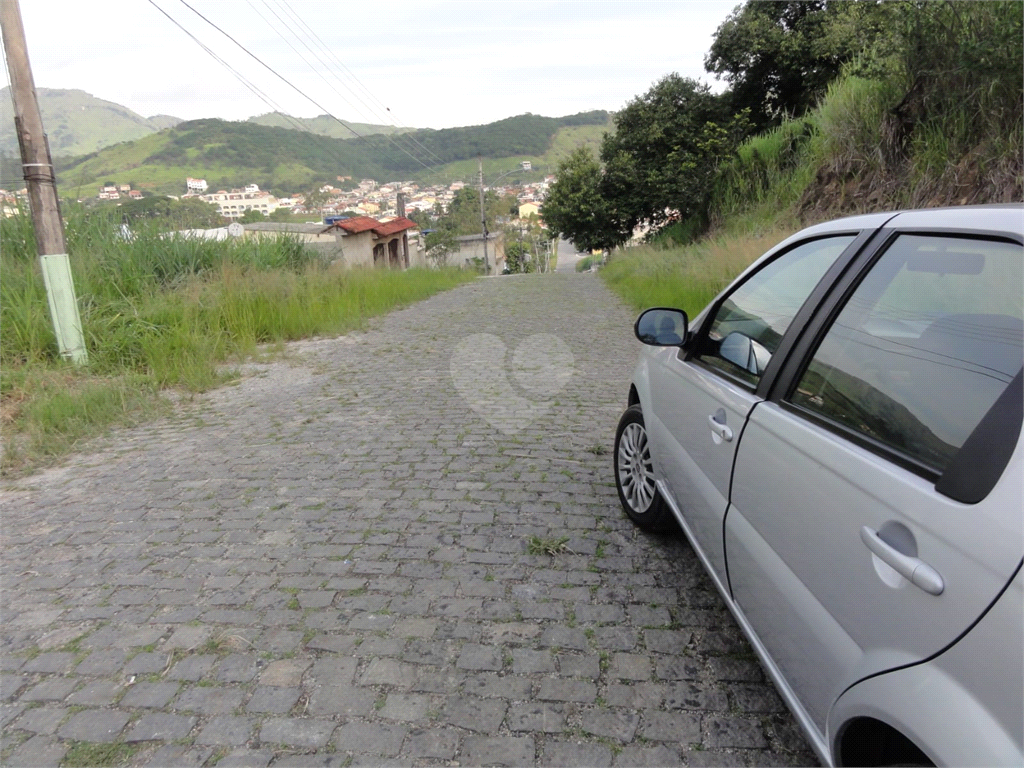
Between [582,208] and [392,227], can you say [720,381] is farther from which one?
[392,227]

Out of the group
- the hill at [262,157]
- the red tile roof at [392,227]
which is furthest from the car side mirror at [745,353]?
the red tile roof at [392,227]

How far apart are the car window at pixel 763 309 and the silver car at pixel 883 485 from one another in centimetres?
1

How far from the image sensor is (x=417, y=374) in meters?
8.20

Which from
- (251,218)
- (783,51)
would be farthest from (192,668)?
(783,51)

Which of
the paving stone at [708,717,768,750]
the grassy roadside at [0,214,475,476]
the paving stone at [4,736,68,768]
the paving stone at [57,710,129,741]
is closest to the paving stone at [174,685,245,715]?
the paving stone at [57,710,129,741]

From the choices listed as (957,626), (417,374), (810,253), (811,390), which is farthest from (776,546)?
(417,374)

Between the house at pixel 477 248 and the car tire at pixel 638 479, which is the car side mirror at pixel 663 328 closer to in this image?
the car tire at pixel 638 479

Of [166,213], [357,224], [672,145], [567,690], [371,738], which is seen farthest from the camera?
[357,224]

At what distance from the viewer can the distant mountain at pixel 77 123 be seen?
294 inches

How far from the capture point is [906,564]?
4.41ft

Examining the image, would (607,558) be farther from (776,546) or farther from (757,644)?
(776,546)

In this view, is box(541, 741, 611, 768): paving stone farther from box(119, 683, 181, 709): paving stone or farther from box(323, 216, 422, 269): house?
box(323, 216, 422, 269): house

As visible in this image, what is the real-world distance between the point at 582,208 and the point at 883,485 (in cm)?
3241

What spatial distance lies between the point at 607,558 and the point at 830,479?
78.7 inches
